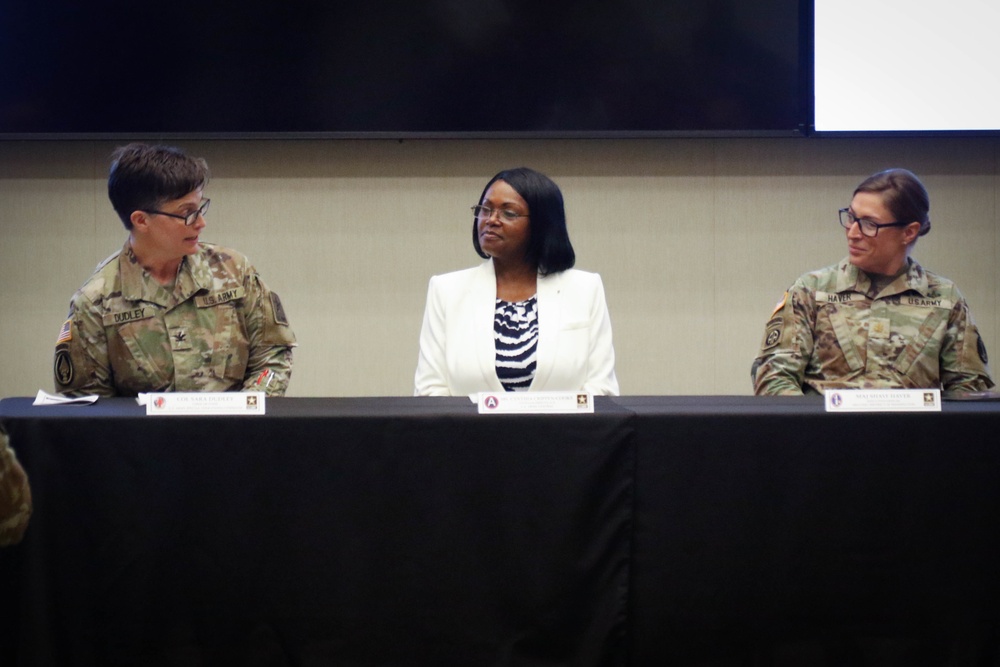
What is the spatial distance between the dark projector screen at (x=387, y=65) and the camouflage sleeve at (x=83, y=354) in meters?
1.51

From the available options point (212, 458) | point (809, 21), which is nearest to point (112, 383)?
point (212, 458)

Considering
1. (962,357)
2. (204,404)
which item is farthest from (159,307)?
(962,357)

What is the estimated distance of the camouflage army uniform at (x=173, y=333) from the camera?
2.25 meters

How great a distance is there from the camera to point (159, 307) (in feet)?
7.52

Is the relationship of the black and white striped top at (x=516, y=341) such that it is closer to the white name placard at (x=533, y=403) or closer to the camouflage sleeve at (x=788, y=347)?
the camouflage sleeve at (x=788, y=347)

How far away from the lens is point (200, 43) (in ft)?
11.6

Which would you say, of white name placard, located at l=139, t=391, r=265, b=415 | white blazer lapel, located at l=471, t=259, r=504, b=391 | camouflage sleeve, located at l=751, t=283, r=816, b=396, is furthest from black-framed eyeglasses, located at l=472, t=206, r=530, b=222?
white name placard, located at l=139, t=391, r=265, b=415

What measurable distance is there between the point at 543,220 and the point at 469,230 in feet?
3.86

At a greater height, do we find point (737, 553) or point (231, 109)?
point (231, 109)

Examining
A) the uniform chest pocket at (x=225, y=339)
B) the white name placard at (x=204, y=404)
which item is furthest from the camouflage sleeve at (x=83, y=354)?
the white name placard at (x=204, y=404)

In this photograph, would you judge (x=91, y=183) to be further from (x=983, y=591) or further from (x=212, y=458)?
(x=983, y=591)

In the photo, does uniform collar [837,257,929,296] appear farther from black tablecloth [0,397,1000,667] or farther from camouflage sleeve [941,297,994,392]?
black tablecloth [0,397,1000,667]

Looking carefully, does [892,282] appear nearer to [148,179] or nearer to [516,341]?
[516,341]

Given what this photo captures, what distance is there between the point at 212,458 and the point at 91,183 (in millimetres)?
2474
